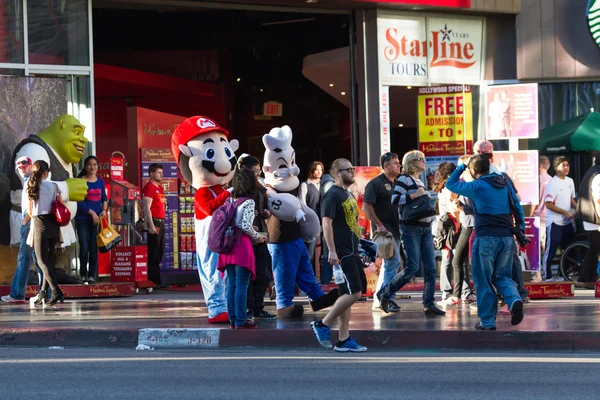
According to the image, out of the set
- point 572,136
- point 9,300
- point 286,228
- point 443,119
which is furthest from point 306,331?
point 572,136

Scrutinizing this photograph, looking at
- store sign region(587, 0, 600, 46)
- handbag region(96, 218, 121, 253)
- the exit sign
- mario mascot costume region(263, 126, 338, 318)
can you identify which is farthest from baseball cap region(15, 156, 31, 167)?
the exit sign

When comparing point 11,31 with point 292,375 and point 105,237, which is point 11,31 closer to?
point 105,237

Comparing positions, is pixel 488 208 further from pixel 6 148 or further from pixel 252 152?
pixel 252 152

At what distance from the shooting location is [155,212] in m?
18.2

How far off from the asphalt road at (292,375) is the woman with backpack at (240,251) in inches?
31.7

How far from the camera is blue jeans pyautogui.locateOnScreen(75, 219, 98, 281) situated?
54.5ft

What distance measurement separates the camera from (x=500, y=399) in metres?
7.92

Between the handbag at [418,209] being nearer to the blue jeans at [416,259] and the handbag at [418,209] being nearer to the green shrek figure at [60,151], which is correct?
the blue jeans at [416,259]

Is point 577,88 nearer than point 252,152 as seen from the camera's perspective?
Yes

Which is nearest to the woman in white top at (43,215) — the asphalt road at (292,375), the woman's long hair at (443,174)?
the asphalt road at (292,375)

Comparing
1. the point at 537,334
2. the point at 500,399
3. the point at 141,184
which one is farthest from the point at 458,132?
the point at 500,399

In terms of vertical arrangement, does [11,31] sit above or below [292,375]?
above

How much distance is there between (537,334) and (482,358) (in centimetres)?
108

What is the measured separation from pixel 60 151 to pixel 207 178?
4.44m
